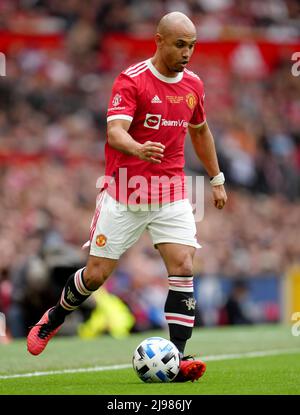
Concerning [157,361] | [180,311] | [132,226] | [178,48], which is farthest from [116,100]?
[157,361]

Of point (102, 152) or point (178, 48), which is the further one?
point (102, 152)

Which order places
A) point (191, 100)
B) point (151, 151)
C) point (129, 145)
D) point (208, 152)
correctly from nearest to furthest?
point (151, 151), point (129, 145), point (191, 100), point (208, 152)

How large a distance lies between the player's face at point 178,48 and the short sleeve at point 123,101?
0.31 metres

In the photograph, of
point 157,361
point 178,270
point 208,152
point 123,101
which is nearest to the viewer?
point 157,361

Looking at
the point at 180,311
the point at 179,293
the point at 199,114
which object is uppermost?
the point at 199,114

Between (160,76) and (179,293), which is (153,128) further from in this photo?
(179,293)

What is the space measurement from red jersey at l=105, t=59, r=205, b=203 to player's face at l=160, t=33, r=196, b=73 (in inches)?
6.8

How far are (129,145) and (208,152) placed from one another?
1.26 metres

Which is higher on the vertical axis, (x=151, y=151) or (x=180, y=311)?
(x=151, y=151)

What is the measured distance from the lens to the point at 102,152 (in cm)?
2072

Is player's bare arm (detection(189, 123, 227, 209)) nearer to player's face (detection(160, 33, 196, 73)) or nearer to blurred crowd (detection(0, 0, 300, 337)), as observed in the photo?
player's face (detection(160, 33, 196, 73))

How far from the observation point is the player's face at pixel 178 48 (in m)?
7.84

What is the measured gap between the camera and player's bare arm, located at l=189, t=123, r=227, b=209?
8.44 metres
